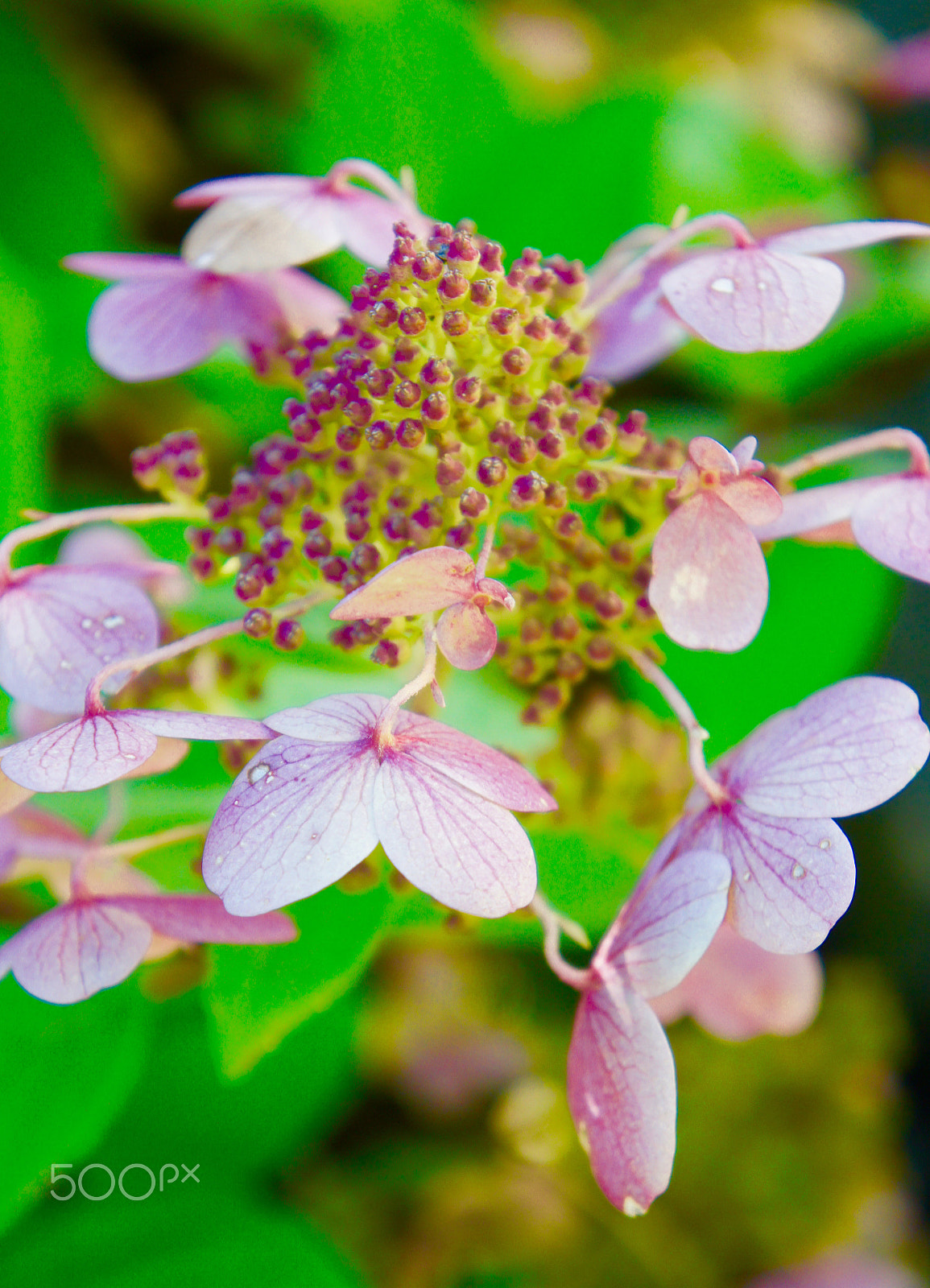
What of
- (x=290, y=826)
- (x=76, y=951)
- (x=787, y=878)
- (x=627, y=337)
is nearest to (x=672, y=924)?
(x=787, y=878)

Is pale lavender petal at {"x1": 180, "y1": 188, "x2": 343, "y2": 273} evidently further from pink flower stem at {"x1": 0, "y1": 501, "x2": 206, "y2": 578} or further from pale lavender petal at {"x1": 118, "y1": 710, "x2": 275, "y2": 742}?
pale lavender petal at {"x1": 118, "y1": 710, "x2": 275, "y2": 742}

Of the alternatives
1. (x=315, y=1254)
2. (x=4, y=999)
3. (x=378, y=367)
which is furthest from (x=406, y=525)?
(x=315, y=1254)

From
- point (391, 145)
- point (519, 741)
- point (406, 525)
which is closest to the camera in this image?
point (406, 525)

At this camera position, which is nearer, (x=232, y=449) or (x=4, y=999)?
(x=4, y=999)

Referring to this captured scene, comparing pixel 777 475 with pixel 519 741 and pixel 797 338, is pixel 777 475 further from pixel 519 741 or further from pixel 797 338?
pixel 519 741

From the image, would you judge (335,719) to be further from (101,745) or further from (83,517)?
(83,517)

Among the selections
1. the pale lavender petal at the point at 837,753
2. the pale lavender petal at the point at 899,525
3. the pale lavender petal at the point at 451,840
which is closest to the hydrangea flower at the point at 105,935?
the pale lavender petal at the point at 451,840

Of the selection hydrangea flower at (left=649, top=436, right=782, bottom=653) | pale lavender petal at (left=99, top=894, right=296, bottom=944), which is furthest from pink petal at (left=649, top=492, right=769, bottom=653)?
pale lavender petal at (left=99, top=894, right=296, bottom=944)
